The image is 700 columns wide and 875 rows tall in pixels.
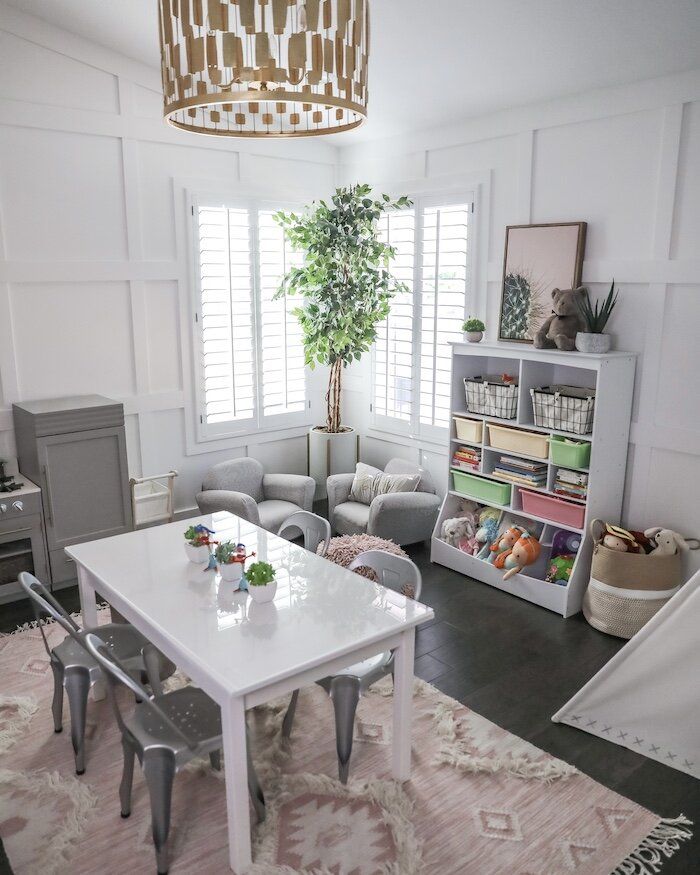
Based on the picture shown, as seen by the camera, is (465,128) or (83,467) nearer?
(83,467)

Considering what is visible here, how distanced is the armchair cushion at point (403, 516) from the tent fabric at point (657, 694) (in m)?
2.01

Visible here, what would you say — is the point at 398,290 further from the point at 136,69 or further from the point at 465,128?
the point at 136,69

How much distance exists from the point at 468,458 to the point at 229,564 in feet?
8.10

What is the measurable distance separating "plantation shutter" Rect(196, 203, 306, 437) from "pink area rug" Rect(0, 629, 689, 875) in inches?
117

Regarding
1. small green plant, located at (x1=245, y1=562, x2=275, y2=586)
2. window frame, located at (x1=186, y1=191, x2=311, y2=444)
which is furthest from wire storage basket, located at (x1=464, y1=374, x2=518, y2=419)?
small green plant, located at (x1=245, y1=562, x2=275, y2=586)

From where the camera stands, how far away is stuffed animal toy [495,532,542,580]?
180 inches

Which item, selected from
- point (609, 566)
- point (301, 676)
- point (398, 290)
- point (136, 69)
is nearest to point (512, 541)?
point (609, 566)

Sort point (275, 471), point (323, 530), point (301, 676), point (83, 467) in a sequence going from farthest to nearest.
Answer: point (275, 471) → point (83, 467) → point (323, 530) → point (301, 676)

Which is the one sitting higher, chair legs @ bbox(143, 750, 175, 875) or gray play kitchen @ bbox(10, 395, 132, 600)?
gray play kitchen @ bbox(10, 395, 132, 600)

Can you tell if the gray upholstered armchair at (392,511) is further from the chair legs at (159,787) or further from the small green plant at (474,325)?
the chair legs at (159,787)

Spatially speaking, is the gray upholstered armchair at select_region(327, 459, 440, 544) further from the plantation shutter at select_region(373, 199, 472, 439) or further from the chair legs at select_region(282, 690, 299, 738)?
the chair legs at select_region(282, 690, 299, 738)

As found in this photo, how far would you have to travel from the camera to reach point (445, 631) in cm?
422

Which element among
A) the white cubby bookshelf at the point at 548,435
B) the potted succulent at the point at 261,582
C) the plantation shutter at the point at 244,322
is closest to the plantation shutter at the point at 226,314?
the plantation shutter at the point at 244,322

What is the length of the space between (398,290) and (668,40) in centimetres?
250
